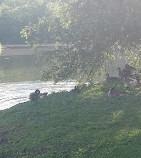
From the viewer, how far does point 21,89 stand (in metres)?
32.1

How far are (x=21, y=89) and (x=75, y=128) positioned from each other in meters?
18.3

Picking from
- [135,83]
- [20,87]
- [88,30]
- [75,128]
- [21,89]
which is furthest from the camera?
[20,87]

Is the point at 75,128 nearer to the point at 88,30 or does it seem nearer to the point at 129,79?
the point at 88,30

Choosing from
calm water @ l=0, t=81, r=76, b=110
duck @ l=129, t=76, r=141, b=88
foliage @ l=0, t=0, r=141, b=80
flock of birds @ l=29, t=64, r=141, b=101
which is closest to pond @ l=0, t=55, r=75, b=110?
calm water @ l=0, t=81, r=76, b=110

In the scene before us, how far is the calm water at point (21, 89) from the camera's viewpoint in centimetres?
2687

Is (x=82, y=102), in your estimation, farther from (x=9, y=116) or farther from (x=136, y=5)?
(x=136, y=5)

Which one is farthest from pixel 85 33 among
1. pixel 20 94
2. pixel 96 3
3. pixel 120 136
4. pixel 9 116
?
pixel 20 94

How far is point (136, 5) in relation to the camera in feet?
58.4

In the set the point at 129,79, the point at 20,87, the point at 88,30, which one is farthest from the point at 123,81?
the point at 20,87

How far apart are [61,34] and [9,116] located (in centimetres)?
661

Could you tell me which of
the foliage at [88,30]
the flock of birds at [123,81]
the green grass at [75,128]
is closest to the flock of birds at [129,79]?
the flock of birds at [123,81]

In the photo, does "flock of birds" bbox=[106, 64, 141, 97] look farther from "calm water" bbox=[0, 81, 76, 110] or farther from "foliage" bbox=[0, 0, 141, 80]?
"calm water" bbox=[0, 81, 76, 110]

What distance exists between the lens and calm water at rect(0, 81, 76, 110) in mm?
26869

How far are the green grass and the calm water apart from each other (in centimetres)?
542
